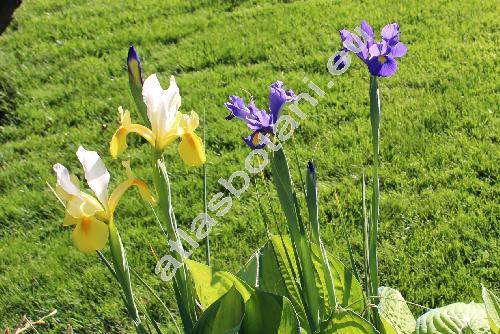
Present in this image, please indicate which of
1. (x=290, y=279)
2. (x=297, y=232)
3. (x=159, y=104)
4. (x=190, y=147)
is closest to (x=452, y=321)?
(x=290, y=279)

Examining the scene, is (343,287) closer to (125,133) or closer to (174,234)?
(174,234)

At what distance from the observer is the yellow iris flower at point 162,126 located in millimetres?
1407

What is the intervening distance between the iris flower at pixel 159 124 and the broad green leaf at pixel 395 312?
2.39ft

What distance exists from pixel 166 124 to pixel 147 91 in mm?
78

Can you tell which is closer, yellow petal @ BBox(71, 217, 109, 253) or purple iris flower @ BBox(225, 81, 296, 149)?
yellow petal @ BBox(71, 217, 109, 253)

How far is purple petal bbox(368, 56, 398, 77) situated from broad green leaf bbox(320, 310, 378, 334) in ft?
1.74

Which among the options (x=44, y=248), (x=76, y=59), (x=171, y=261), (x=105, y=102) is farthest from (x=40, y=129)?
(x=171, y=261)

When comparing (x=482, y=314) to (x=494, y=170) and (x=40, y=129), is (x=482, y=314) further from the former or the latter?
(x=40, y=129)

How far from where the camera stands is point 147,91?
1397 millimetres

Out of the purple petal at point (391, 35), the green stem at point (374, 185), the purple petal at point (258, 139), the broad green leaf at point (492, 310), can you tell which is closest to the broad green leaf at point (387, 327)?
the green stem at point (374, 185)

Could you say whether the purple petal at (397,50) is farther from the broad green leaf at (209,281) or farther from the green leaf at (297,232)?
the broad green leaf at (209,281)

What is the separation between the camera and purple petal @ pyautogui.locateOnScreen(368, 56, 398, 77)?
1560 mm

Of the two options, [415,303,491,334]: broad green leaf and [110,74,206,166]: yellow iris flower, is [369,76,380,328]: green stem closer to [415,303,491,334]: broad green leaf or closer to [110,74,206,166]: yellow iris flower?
[415,303,491,334]: broad green leaf

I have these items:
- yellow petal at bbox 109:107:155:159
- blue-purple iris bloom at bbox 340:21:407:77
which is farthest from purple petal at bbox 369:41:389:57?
yellow petal at bbox 109:107:155:159
